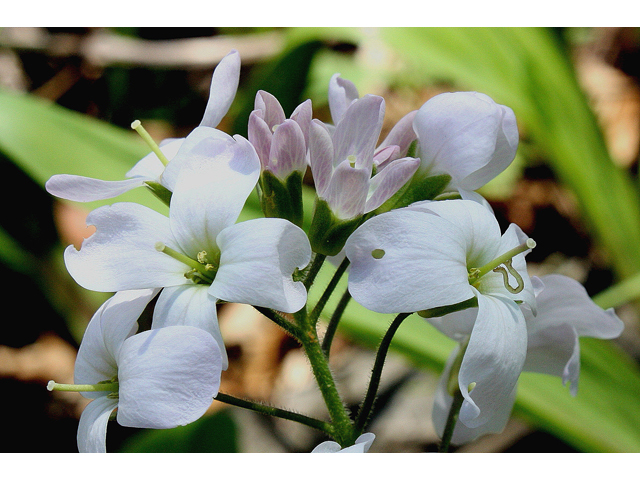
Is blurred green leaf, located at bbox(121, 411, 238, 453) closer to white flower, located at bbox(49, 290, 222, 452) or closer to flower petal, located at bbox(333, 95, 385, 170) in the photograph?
white flower, located at bbox(49, 290, 222, 452)

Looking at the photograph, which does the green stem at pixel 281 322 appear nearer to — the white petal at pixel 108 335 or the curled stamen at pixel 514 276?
the white petal at pixel 108 335

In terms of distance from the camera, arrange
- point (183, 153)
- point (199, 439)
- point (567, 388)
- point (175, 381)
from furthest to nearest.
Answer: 1. point (567, 388)
2. point (199, 439)
3. point (183, 153)
4. point (175, 381)

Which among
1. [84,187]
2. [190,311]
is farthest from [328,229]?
[84,187]

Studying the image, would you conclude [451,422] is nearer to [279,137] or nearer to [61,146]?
[279,137]

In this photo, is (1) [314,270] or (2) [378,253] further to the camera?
(1) [314,270]

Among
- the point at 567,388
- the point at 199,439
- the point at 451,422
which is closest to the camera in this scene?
the point at 451,422

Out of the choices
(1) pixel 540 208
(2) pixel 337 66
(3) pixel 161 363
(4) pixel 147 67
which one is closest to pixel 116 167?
(3) pixel 161 363

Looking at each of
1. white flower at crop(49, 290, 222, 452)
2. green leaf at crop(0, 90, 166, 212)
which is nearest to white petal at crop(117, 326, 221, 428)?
white flower at crop(49, 290, 222, 452)
